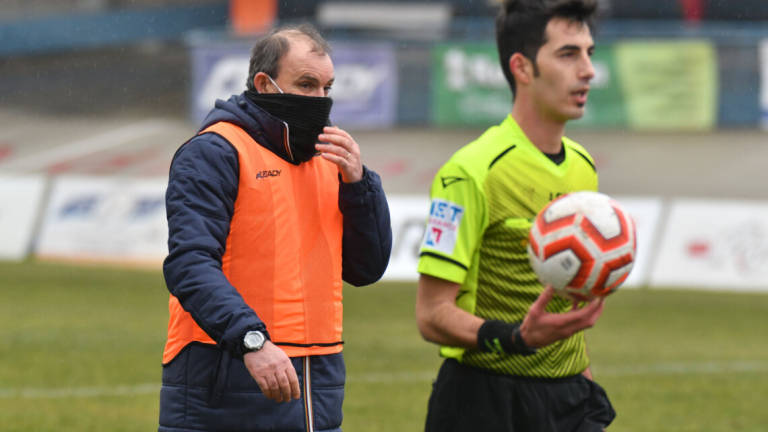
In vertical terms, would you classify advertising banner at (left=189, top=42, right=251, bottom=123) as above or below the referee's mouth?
below

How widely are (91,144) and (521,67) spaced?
29846 millimetres

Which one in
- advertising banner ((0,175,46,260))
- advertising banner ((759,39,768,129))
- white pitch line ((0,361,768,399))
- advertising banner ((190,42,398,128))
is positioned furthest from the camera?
advertising banner ((190,42,398,128))

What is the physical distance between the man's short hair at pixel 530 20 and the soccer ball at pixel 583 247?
2.38 ft

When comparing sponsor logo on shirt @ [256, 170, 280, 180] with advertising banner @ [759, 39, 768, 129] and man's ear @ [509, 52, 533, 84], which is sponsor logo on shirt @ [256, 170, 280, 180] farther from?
advertising banner @ [759, 39, 768, 129]

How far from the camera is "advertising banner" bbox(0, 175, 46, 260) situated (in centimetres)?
2009

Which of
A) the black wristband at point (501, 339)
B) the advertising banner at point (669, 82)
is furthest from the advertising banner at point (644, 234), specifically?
the black wristband at point (501, 339)

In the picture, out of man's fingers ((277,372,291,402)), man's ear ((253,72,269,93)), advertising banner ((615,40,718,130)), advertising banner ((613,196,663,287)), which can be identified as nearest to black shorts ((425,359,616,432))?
man's fingers ((277,372,291,402))

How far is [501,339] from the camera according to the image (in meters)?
3.83

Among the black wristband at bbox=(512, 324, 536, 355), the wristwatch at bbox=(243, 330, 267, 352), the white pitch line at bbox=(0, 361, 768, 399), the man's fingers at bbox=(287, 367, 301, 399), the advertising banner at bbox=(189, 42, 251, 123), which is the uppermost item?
the wristwatch at bbox=(243, 330, 267, 352)

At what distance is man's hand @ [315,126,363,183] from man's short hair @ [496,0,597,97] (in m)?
0.72

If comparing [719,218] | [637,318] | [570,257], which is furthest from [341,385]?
[719,218]

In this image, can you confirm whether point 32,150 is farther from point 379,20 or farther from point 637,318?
point 637,318

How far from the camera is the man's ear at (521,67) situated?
4336 mm

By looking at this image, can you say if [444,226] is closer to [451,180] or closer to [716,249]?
[451,180]
